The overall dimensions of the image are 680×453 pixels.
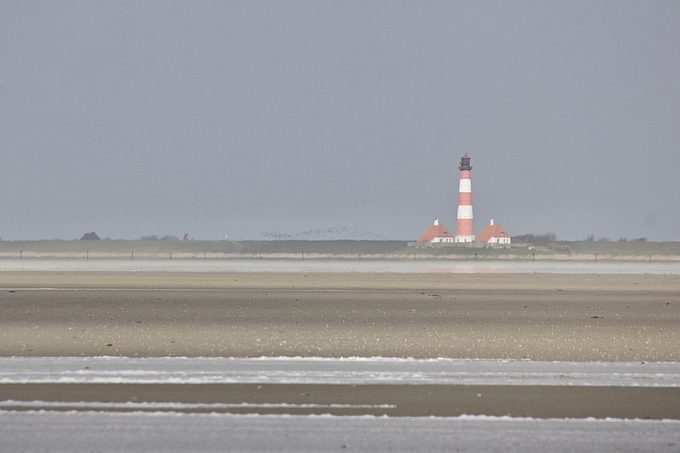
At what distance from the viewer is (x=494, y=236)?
8969cm

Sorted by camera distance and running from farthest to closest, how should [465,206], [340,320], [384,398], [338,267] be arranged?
[465,206]
[338,267]
[340,320]
[384,398]

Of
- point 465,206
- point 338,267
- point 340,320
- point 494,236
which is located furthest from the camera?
point 494,236

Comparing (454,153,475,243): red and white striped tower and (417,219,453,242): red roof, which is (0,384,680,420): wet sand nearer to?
(454,153,475,243): red and white striped tower

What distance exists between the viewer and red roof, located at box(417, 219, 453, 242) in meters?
90.6

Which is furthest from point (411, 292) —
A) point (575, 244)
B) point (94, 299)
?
point (575, 244)

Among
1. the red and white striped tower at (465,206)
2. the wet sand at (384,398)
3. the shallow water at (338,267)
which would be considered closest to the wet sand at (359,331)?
the wet sand at (384,398)

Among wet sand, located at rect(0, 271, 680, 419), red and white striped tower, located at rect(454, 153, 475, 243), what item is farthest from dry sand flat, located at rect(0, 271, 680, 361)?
red and white striped tower, located at rect(454, 153, 475, 243)

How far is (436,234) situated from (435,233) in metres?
0.35

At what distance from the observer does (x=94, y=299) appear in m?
22.6

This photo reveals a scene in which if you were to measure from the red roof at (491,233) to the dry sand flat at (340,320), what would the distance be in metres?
60.6

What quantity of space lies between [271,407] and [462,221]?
79.2 metres

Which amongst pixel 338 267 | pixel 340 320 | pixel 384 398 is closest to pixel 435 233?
pixel 338 267

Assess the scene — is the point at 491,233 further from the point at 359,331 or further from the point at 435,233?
the point at 359,331

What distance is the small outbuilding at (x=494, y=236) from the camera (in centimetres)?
8912
